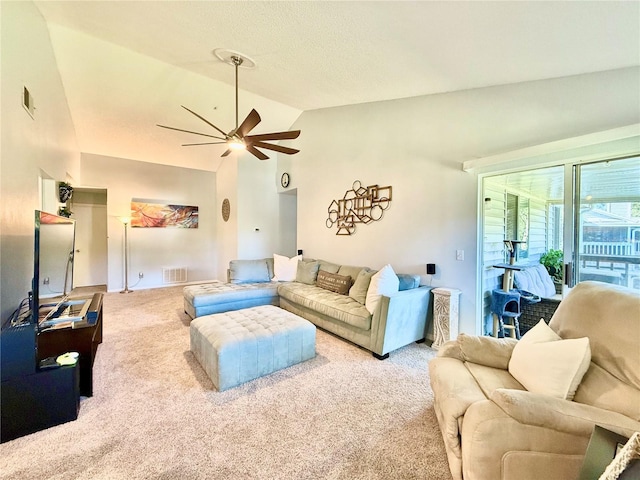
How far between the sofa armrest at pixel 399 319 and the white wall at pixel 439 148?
432 millimetres

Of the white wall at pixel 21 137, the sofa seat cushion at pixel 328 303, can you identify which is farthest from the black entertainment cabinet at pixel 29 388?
the sofa seat cushion at pixel 328 303

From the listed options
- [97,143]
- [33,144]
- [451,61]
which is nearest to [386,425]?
[451,61]

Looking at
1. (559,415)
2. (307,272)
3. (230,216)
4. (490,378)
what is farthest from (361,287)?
(230,216)

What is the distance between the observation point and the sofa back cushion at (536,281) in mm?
3258

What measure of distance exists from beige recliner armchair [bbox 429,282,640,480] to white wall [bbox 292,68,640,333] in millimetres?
1399

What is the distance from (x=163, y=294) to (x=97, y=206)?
284 cm

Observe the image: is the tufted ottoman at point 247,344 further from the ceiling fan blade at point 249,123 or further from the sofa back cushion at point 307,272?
the ceiling fan blade at point 249,123

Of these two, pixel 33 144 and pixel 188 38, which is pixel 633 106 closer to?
pixel 188 38

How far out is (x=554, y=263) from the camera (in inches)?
146

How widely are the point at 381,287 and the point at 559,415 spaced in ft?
6.23

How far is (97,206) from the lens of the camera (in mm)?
6367

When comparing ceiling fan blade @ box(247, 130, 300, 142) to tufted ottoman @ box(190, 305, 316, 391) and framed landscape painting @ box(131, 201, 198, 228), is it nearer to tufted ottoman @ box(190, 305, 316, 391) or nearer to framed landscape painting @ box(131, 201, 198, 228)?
tufted ottoman @ box(190, 305, 316, 391)

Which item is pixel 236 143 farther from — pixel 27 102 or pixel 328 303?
pixel 328 303

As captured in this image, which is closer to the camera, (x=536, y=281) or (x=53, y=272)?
(x=53, y=272)
